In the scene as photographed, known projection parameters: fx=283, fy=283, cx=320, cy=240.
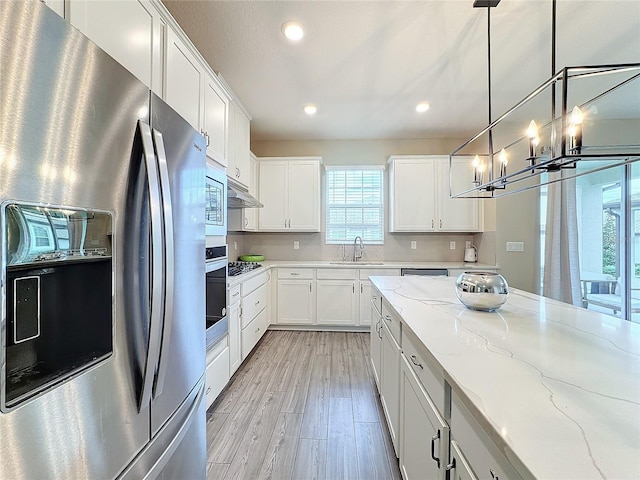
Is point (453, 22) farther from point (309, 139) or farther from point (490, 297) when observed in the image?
point (309, 139)

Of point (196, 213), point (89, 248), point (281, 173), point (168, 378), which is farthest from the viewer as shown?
point (281, 173)

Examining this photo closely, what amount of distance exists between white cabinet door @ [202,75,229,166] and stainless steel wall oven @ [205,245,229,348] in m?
0.69

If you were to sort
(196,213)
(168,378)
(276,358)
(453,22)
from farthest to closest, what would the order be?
(276,358) → (453,22) → (196,213) → (168,378)

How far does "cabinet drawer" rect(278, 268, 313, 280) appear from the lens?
12.6 ft

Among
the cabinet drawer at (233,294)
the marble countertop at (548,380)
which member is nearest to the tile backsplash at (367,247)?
the cabinet drawer at (233,294)

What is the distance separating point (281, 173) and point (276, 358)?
2476mm

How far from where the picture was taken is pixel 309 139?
4.33m

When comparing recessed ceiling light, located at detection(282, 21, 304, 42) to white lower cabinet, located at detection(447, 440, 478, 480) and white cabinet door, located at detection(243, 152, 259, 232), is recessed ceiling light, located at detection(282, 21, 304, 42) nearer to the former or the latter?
Result: white cabinet door, located at detection(243, 152, 259, 232)

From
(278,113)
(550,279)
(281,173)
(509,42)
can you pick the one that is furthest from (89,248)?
(550,279)

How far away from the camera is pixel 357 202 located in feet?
14.4

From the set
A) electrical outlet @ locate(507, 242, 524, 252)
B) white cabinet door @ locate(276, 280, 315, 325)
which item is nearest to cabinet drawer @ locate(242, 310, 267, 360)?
white cabinet door @ locate(276, 280, 315, 325)

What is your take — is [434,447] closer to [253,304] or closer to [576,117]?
[576,117]

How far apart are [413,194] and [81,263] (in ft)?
12.8

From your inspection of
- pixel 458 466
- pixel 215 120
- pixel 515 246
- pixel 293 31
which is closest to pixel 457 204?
pixel 515 246
